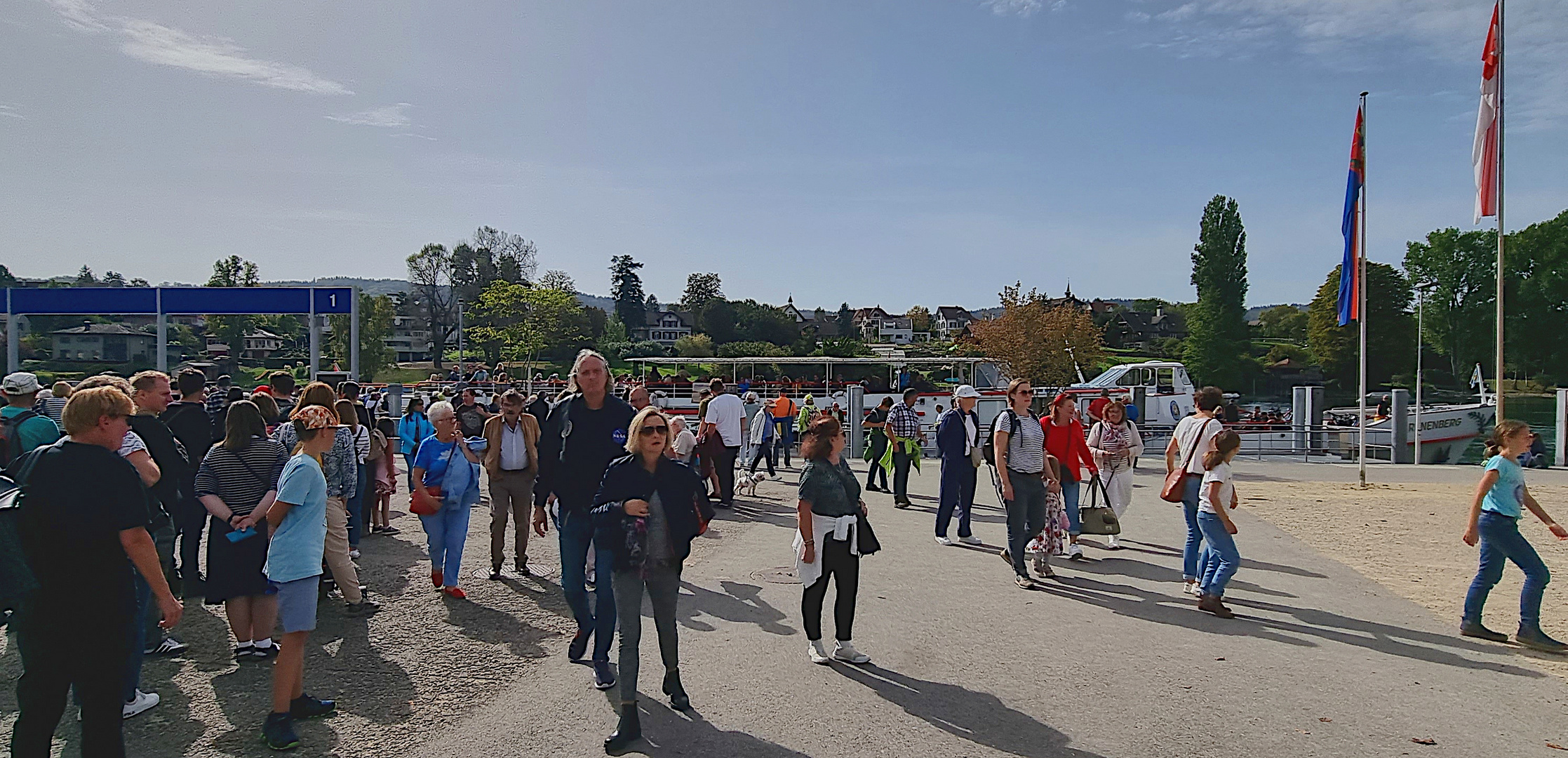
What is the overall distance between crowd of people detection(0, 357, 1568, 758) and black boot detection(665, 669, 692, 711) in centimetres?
1

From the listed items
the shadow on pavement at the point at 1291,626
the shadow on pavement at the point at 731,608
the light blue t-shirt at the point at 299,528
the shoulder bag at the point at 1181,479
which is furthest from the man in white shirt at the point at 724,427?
the light blue t-shirt at the point at 299,528

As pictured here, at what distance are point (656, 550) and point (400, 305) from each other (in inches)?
3933

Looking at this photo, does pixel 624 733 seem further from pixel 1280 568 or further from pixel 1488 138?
pixel 1488 138

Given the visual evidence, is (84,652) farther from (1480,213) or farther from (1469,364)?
(1469,364)

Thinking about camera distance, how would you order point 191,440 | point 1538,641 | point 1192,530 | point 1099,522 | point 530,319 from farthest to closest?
point 530,319, point 1099,522, point 1192,530, point 191,440, point 1538,641

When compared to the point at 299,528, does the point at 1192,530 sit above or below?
below

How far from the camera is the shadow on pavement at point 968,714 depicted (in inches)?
187

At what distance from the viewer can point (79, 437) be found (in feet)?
12.8

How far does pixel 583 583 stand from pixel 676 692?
1173mm

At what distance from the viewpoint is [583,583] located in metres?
6.02

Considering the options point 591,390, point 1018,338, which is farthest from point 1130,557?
point 1018,338

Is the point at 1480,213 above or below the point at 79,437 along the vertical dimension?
above

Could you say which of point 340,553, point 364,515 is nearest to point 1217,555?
point 340,553

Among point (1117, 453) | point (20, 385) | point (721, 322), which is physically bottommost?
point (1117, 453)
